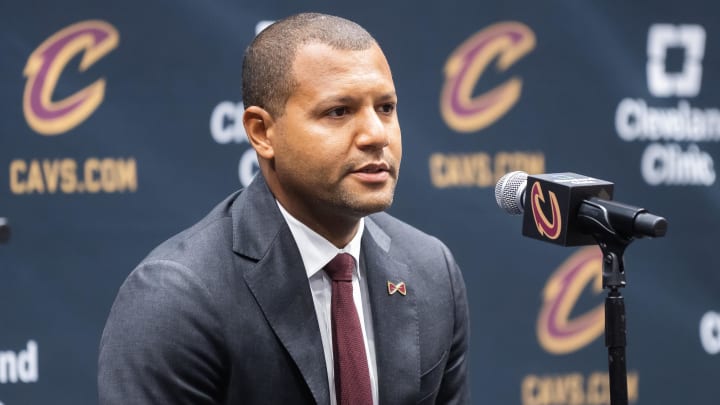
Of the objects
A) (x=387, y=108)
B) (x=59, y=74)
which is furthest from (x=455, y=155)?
(x=387, y=108)

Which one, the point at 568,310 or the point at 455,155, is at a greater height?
the point at 455,155

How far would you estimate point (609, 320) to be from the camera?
2023mm

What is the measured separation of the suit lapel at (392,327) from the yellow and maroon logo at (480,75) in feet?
5.87

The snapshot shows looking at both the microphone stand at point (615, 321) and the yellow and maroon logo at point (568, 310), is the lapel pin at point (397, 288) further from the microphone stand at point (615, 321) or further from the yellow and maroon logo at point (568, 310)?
the yellow and maroon logo at point (568, 310)

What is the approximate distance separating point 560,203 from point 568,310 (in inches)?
96.8

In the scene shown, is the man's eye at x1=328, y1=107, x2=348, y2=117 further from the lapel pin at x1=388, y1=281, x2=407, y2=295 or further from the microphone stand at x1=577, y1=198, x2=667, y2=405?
the microphone stand at x1=577, y1=198, x2=667, y2=405

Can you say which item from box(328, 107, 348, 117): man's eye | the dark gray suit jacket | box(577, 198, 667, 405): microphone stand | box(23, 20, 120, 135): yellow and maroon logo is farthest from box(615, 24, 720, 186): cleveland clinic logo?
box(577, 198, 667, 405): microphone stand

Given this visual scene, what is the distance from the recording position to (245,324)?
2.29m

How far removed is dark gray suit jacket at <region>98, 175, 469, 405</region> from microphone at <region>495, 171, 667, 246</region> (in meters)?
0.41

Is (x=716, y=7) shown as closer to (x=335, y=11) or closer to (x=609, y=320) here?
(x=335, y=11)

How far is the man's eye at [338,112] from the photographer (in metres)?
2.27

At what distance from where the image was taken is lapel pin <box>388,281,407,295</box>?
2.47 meters

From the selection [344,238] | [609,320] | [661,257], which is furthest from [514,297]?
[609,320]

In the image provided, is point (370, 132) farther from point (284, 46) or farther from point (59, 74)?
point (59, 74)
